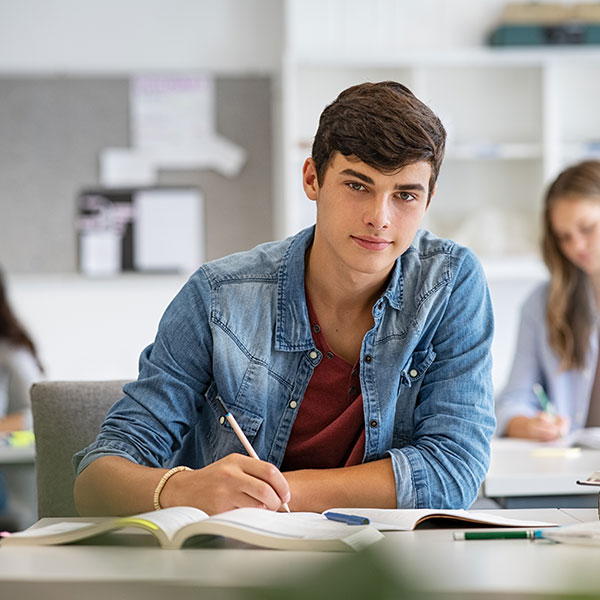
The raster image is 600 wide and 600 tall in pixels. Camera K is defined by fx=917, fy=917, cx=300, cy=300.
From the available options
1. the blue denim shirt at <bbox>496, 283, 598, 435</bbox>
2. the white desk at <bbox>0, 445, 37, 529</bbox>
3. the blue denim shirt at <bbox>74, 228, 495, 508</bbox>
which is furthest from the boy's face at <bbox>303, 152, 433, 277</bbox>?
the blue denim shirt at <bbox>496, 283, 598, 435</bbox>

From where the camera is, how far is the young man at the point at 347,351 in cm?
134

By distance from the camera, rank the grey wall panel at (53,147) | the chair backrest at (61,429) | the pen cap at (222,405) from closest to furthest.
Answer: the pen cap at (222,405) < the chair backrest at (61,429) < the grey wall panel at (53,147)

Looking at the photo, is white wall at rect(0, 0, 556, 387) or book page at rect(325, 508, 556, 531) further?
white wall at rect(0, 0, 556, 387)

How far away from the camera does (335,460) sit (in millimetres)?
1475

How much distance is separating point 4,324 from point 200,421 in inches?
77.5

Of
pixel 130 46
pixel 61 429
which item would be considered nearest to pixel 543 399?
pixel 61 429

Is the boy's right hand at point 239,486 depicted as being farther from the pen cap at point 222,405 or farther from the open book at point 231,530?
the pen cap at point 222,405

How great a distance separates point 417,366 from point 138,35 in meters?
2.85

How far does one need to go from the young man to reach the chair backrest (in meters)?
0.23

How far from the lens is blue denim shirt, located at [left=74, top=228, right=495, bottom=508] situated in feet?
4.56

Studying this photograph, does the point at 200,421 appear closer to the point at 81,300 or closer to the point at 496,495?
the point at 496,495

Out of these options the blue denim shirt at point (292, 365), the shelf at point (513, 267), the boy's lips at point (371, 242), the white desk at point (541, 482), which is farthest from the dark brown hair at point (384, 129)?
the shelf at point (513, 267)

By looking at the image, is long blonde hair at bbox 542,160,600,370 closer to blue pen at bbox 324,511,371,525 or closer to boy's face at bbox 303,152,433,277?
boy's face at bbox 303,152,433,277

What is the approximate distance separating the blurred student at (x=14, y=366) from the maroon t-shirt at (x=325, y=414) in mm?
1773
